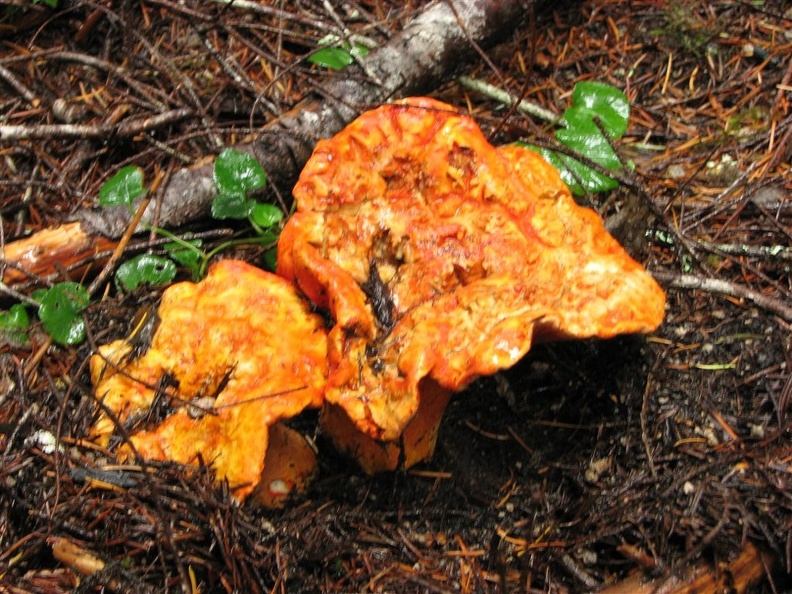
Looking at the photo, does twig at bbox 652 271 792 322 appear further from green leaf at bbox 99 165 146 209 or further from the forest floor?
green leaf at bbox 99 165 146 209

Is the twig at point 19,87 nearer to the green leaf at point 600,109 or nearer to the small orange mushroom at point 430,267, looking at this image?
the small orange mushroom at point 430,267

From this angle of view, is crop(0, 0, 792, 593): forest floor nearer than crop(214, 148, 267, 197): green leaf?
Yes

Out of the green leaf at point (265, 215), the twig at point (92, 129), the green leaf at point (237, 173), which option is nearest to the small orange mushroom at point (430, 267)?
the green leaf at point (265, 215)

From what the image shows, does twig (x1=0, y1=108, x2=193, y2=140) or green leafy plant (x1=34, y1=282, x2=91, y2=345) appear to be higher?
twig (x1=0, y1=108, x2=193, y2=140)

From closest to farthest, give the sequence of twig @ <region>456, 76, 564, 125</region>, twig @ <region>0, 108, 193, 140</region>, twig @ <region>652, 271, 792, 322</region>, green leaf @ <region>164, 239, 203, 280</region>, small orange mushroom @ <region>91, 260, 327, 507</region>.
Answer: small orange mushroom @ <region>91, 260, 327, 507</region>
twig @ <region>652, 271, 792, 322</region>
green leaf @ <region>164, 239, 203, 280</region>
twig @ <region>0, 108, 193, 140</region>
twig @ <region>456, 76, 564, 125</region>

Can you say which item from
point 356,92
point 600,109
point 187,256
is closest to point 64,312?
point 187,256

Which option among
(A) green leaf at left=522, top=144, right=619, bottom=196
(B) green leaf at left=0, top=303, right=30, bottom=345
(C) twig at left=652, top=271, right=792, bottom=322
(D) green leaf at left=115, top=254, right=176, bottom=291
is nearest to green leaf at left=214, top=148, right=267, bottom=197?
(D) green leaf at left=115, top=254, right=176, bottom=291

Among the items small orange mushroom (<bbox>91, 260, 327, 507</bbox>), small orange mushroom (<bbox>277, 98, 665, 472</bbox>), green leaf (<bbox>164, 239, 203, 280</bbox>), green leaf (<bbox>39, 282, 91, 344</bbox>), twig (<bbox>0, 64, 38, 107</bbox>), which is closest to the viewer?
small orange mushroom (<bbox>277, 98, 665, 472</bbox>)
